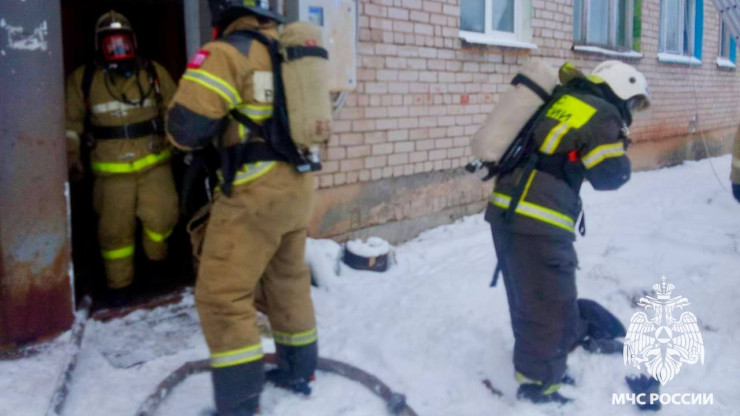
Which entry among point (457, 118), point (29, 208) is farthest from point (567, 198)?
point (457, 118)

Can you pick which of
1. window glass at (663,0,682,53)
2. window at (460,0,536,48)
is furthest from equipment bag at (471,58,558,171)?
window glass at (663,0,682,53)

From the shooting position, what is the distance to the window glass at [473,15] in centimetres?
612

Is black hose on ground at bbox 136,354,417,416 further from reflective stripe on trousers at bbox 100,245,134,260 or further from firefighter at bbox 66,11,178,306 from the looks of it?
reflective stripe on trousers at bbox 100,245,134,260

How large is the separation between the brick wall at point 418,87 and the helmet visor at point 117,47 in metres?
1.59

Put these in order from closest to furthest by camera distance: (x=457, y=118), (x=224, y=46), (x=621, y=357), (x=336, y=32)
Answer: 1. (x=224, y=46)
2. (x=621, y=357)
3. (x=336, y=32)
4. (x=457, y=118)

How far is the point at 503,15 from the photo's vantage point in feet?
21.7

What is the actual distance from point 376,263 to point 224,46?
257cm

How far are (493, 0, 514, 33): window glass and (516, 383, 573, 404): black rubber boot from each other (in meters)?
4.48

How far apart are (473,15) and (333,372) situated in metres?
4.33

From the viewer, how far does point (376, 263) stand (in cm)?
470

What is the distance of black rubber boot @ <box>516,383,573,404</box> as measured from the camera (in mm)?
2973

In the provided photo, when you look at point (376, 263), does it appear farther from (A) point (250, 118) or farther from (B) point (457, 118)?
(A) point (250, 118)

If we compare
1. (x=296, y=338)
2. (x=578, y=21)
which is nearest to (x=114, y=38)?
(x=296, y=338)

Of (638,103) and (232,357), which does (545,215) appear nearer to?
(638,103)
